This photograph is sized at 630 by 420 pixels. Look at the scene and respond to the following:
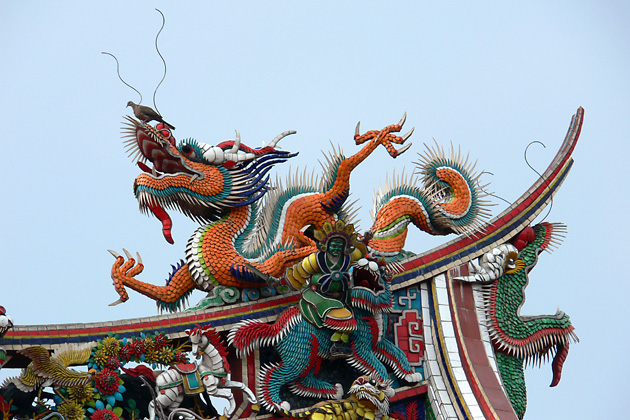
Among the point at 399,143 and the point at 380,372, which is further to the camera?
the point at 399,143

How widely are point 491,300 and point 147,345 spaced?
411 centimetres

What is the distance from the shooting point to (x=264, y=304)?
15.1 m

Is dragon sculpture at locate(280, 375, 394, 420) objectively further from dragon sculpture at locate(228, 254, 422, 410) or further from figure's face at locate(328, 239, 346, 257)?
figure's face at locate(328, 239, 346, 257)

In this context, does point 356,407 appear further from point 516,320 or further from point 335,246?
point 516,320

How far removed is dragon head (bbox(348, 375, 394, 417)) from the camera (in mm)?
14727

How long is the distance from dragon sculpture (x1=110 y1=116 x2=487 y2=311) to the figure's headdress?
640 mm

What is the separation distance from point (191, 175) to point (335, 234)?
179 cm

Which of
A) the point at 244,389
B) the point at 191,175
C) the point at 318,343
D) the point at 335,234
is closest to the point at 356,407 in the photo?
the point at 318,343

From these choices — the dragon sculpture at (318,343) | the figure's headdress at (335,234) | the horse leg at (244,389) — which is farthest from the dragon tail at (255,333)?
the figure's headdress at (335,234)

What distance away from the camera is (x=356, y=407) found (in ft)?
48.4

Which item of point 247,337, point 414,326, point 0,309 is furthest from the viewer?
point 414,326

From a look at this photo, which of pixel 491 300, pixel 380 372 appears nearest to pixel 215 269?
pixel 380 372

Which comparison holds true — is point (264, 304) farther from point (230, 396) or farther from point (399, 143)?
point (399, 143)

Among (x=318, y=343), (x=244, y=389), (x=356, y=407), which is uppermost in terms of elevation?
(x=318, y=343)
